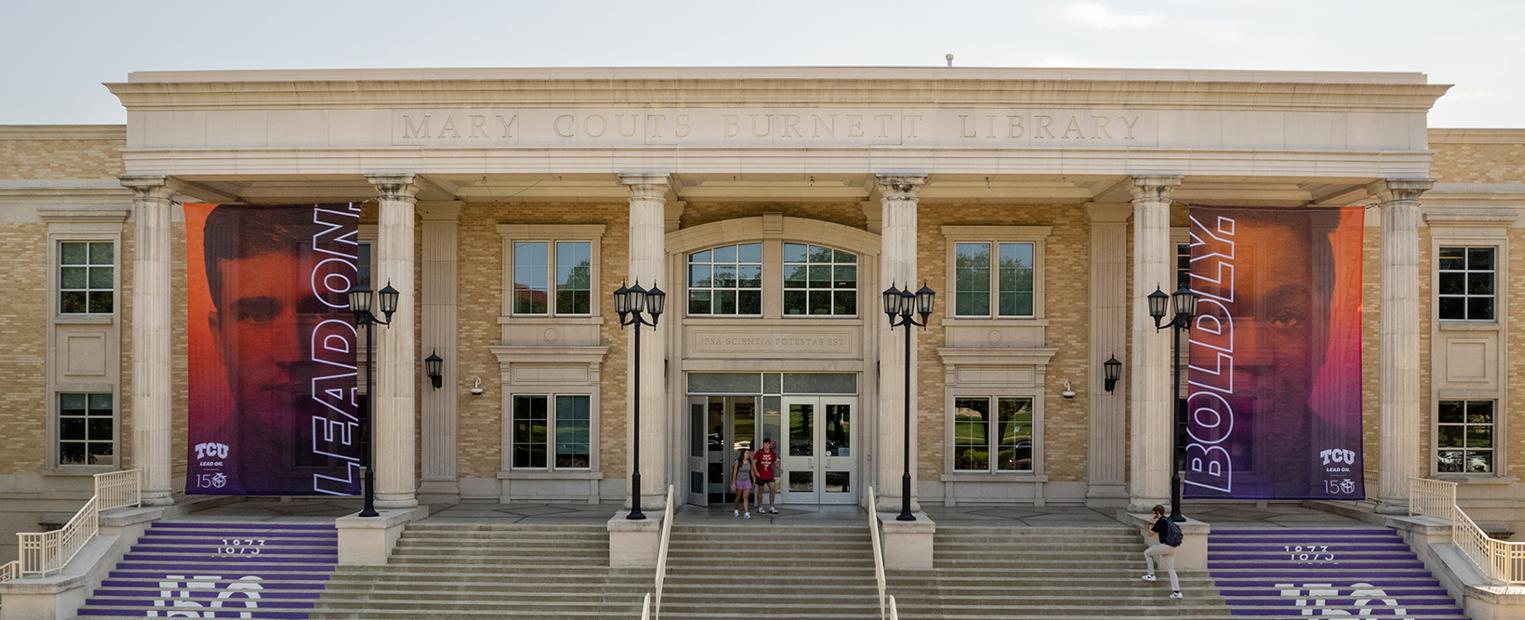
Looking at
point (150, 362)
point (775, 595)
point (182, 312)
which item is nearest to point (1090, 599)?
point (775, 595)

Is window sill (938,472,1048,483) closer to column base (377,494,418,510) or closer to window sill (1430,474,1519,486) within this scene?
window sill (1430,474,1519,486)

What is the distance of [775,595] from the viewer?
58.6ft

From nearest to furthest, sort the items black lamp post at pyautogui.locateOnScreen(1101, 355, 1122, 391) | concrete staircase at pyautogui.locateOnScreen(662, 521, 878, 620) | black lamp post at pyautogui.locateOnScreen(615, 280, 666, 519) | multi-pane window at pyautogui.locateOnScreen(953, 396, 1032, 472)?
concrete staircase at pyautogui.locateOnScreen(662, 521, 878, 620)
black lamp post at pyautogui.locateOnScreen(615, 280, 666, 519)
black lamp post at pyautogui.locateOnScreen(1101, 355, 1122, 391)
multi-pane window at pyautogui.locateOnScreen(953, 396, 1032, 472)

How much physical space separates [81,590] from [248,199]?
841 centimetres

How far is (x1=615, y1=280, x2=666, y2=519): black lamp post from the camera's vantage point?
59.8ft

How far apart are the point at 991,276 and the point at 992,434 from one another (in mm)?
3205

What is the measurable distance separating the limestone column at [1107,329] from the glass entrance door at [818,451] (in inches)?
192

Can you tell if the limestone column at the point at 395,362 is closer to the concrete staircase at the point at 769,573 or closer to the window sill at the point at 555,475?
the window sill at the point at 555,475

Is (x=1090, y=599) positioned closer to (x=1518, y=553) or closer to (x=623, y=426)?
(x=1518, y=553)

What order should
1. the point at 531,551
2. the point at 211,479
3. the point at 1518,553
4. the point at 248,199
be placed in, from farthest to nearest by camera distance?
the point at 248,199 → the point at 211,479 → the point at 531,551 → the point at 1518,553

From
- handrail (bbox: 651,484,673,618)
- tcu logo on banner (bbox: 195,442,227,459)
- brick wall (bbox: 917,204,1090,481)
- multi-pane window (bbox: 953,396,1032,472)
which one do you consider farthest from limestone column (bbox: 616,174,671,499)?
tcu logo on banner (bbox: 195,442,227,459)

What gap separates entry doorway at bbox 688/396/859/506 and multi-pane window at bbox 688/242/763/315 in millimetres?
1855

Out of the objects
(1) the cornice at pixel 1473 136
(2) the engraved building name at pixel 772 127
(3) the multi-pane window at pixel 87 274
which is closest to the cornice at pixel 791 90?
(2) the engraved building name at pixel 772 127

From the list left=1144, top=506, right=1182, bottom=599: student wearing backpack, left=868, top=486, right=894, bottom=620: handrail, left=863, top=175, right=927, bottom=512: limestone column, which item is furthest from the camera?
left=863, top=175, right=927, bottom=512: limestone column
